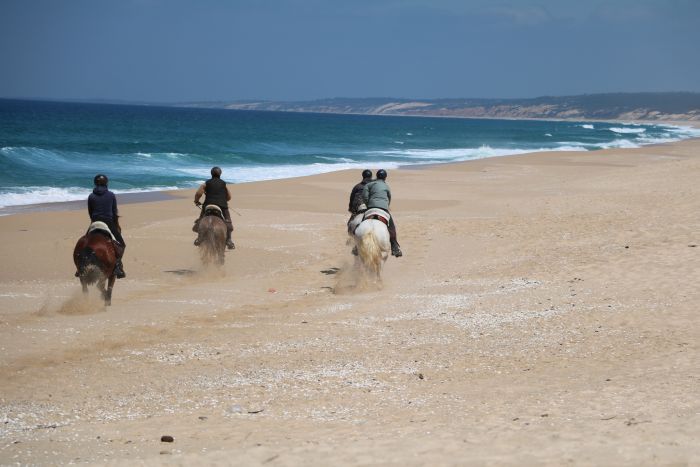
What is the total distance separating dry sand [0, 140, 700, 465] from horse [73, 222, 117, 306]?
0.83ft

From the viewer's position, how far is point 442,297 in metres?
12.3

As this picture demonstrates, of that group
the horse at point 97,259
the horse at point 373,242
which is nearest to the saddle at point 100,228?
the horse at point 97,259

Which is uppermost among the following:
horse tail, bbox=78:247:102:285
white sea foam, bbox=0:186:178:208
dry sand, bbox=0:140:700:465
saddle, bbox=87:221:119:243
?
saddle, bbox=87:221:119:243

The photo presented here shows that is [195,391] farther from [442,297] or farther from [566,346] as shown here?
[442,297]

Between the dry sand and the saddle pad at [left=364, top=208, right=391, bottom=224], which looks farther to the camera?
the saddle pad at [left=364, top=208, right=391, bottom=224]

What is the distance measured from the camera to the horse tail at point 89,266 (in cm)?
1177

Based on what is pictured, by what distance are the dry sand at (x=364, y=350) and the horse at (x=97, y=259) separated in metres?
0.25

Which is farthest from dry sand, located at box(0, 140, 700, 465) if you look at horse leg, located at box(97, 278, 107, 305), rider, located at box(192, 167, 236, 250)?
rider, located at box(192, 167, 236, 250)

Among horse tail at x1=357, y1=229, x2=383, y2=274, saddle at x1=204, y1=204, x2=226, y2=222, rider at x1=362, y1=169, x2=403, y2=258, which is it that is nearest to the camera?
horse tail at x1=357, y1=229, x2=383, y2=274

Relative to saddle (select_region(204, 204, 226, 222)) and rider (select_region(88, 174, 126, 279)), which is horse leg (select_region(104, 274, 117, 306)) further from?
saddle (select_region(204, 204, 226, 222))

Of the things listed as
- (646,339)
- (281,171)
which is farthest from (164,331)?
(281,171)

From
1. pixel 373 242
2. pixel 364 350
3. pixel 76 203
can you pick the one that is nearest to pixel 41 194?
pixel 76 203

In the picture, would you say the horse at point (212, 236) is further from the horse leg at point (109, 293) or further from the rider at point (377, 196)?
the horse leg at point (109, 293)

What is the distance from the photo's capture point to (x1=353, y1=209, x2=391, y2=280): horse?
1330 centimetres
